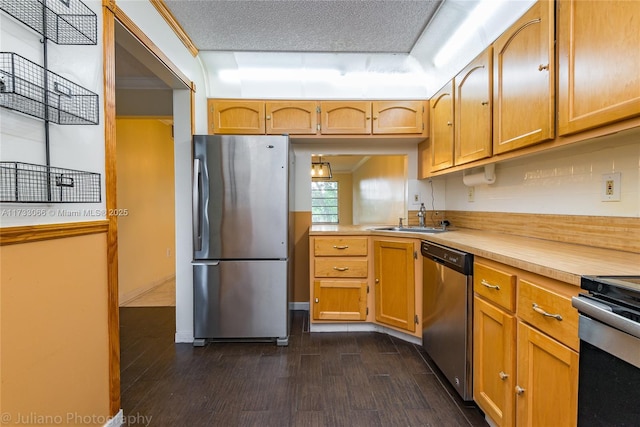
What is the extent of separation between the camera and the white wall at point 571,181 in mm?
1324

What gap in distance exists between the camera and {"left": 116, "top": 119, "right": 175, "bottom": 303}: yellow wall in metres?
3.46

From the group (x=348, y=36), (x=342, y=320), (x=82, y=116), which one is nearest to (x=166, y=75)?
(x=82, y=116)

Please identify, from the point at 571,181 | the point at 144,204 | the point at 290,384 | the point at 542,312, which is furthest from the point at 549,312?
the point at 144,204

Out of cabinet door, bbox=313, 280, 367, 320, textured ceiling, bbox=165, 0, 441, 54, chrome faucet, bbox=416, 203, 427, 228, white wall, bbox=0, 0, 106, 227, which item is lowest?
cabinet door, bbox=313, 280, 367, 320

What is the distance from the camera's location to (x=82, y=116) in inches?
49.1

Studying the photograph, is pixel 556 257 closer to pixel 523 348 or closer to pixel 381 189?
pixel 523 348

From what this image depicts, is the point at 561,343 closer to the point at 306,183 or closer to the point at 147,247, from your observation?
the point at 306,183

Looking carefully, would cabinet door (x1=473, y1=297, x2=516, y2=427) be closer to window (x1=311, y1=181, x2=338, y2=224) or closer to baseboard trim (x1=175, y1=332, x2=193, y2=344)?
baseboard trim (x1=175, y1=332, x2=193, y2=344)

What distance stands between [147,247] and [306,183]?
2.36m

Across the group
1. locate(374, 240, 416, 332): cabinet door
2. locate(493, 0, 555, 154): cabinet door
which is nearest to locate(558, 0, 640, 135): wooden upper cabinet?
locate(493, 0, 555, 154): cabinet door

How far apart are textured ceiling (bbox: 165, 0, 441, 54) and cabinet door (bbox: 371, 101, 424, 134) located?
44cm

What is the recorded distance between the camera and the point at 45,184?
3.52 ft

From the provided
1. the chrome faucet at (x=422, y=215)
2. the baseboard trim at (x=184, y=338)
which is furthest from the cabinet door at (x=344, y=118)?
the baseboard trim at (x=184, y=338)

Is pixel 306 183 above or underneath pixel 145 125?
underneath
